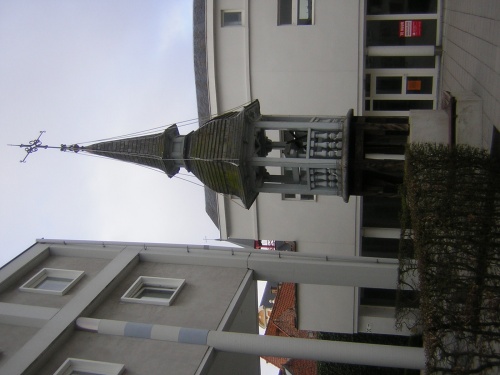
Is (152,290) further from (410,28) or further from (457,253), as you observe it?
(410,28)

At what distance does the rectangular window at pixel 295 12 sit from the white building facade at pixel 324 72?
1.6 inches

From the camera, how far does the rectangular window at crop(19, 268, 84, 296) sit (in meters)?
14.7

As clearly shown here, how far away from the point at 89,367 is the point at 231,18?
1506 cm

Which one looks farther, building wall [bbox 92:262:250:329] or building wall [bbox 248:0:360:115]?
building wall [bbox 248:0:360:115]

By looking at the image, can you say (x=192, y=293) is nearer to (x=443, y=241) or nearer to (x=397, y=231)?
(x=443, y=241)

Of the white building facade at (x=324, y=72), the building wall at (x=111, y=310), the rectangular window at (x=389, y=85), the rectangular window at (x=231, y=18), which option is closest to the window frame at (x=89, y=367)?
the building wall at (x=111, y=310)

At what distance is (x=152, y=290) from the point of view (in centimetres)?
1502

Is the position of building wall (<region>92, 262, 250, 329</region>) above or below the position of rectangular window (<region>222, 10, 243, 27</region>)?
below

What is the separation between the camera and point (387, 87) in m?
22.3

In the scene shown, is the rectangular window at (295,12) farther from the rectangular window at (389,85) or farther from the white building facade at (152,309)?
the white building facade at (152,309)

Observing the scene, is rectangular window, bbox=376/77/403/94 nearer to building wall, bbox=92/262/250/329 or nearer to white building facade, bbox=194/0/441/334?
white building facade, bbox=194/0/441/334

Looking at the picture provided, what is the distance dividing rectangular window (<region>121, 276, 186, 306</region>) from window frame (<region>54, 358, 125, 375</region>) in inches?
91.9

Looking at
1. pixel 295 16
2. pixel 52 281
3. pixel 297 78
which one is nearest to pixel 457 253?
pixel 52 281

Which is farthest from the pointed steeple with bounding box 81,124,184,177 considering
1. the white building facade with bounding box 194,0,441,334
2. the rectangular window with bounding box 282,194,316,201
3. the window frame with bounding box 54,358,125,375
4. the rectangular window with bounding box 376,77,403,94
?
the rectangular window with bounding box 376,77,403,94
